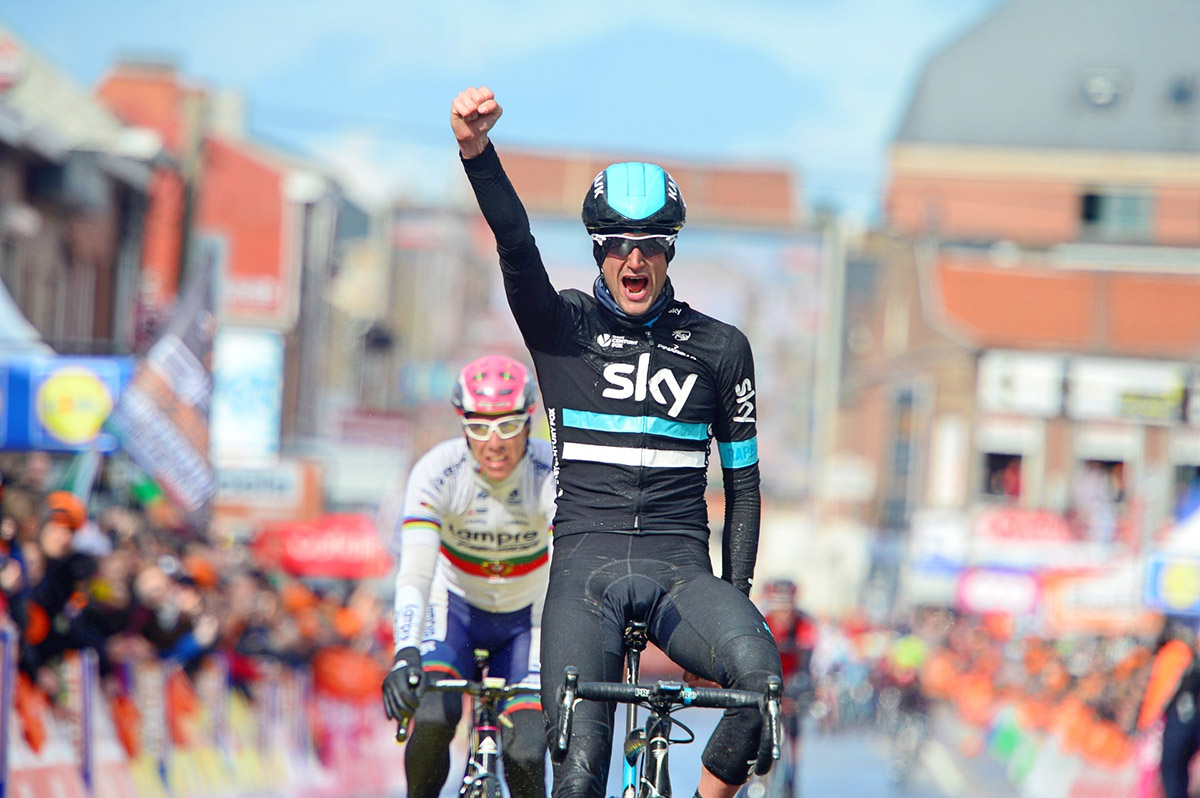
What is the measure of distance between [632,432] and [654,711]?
0.95 meters

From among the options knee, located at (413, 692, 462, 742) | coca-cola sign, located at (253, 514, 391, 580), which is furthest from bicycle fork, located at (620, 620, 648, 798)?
coca-cola sign, located at (253, 514, 391, 580)

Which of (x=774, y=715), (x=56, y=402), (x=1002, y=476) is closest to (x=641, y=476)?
(x=774, y=715)

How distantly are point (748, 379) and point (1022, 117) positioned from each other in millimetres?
68270

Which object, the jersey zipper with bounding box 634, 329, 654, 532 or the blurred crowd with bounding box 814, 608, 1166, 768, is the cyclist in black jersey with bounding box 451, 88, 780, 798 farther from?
the blurred crowd with bounding box 814, 608, 1166, 768

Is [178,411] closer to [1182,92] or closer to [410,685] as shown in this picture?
[410,685]

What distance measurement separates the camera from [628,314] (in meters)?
5.84

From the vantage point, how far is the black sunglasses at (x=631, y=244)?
5.75 m

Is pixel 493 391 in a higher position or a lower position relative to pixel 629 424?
higher

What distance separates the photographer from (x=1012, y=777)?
23.3 metres

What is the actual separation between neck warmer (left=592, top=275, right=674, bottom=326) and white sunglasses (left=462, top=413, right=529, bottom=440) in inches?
58.8

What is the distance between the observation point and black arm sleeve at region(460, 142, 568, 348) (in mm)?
5590

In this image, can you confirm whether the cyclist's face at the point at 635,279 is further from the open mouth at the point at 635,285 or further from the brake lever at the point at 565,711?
the brake lever at the point at 565,711

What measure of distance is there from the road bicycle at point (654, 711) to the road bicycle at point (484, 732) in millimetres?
1325

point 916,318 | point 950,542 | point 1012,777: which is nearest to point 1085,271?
point 916,318
